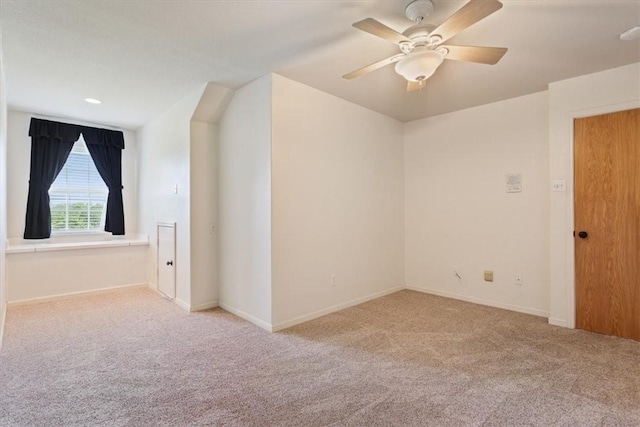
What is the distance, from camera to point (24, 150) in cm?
440

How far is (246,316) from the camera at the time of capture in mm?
3389

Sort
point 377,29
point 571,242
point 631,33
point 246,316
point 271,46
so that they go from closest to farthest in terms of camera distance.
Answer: point 377,29 → point 631,33 → point 271,46 → point 571,242 → point 246,316

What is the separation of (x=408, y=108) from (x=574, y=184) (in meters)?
1.92

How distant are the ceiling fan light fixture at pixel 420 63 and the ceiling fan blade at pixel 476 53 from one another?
0.09 metres

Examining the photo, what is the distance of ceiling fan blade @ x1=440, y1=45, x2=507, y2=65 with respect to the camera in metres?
2.02

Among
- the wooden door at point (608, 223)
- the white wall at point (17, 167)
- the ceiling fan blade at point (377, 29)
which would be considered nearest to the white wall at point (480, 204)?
the wooden door at point (608, 223)

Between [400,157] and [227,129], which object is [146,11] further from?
[400,157]

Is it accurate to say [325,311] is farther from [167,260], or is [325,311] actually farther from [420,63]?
[420,63]

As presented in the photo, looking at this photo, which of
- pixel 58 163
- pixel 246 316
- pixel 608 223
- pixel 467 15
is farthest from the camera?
pixel 58 163

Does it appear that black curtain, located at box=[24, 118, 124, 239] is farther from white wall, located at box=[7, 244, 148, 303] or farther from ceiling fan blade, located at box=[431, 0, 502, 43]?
ceiling fan blade, located at box=[431, 0, 502, 43]

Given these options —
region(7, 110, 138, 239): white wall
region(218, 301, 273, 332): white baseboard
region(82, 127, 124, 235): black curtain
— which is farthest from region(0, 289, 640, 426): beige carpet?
region(82, 127, 124, 235): black curtain

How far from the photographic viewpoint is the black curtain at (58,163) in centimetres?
441

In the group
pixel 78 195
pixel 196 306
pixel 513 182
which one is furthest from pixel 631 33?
pixel 78 195

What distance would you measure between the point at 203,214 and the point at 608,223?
4033 millimetres
